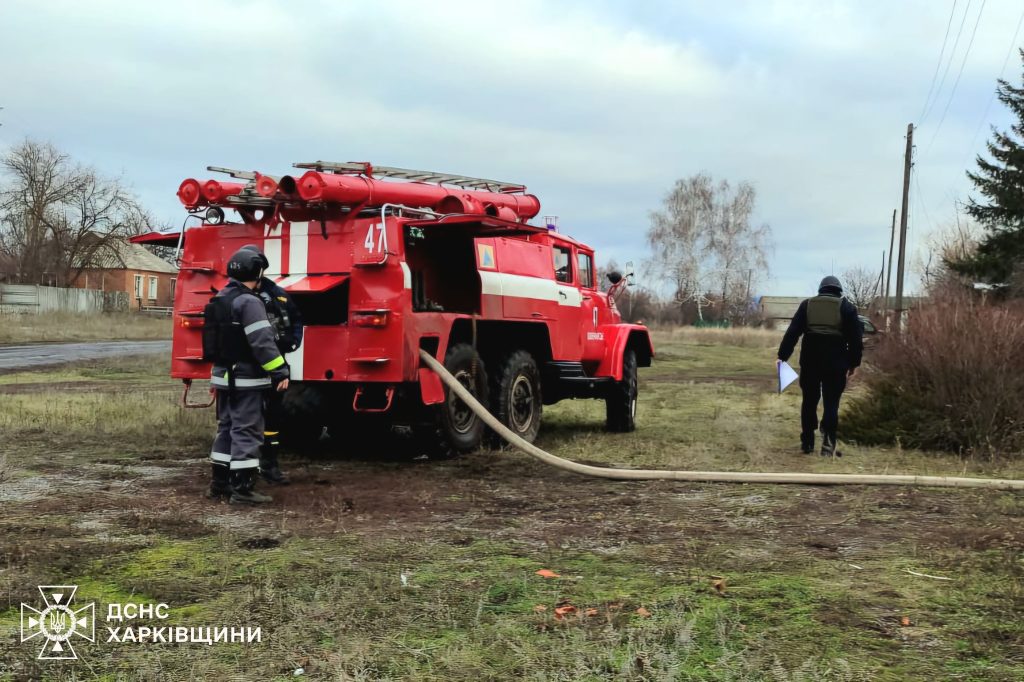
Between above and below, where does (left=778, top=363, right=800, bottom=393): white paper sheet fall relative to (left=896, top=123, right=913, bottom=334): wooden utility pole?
below

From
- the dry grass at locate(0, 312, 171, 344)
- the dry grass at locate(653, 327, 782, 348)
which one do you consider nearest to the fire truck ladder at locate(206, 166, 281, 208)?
the dry grass at locate(0, 312, 171, 344)

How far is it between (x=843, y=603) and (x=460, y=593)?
166cm

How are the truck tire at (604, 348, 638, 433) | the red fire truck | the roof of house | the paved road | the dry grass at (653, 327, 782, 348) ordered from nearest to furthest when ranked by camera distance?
the red fire truck, the truck tire at (604, 348, 638, 433), the paved road, the dry grass at (653, 327, 782, 348), the roof of house

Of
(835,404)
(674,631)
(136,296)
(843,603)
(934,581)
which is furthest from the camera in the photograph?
(136,296)

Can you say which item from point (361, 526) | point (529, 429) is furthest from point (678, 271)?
point (361, 526)

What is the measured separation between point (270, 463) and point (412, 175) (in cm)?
314

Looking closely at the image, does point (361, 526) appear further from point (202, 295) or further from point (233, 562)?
point (202, 295)

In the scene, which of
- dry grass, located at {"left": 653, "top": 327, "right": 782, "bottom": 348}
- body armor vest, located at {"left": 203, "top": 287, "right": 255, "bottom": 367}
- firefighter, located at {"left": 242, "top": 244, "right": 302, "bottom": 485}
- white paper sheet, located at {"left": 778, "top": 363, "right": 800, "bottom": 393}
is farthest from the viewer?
dry grass, located at {"left": 653, "top": 327, "right": 782, "bottom": 348}

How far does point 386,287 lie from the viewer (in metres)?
7.45

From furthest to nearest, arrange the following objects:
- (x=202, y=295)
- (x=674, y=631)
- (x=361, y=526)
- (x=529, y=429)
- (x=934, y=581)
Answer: (x=529, y=429) < (x=202, y=295) < (x=361, y=526) < (x=934, y=581) < (x=674, y=631)

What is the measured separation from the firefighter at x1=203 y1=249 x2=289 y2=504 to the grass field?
32 cm

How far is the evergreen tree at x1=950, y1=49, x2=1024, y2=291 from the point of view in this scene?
28953 mm

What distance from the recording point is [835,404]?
8.83 meters

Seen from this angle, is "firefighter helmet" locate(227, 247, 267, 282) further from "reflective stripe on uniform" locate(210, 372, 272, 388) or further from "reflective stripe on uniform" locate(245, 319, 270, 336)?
"reflective stripe on uniform" locate(210, 372, 272, 388)
